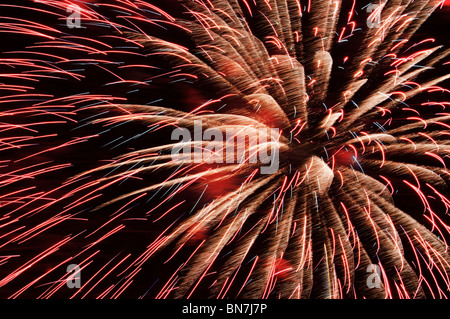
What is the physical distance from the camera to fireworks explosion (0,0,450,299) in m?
3.61

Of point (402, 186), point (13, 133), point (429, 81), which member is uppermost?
point (429, 81)

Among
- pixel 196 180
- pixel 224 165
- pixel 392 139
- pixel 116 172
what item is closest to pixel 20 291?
pixel 116 172

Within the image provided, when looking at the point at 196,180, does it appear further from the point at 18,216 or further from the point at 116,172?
the point at 18,216

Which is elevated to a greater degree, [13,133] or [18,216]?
[13,133]

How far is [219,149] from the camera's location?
357 centimetres

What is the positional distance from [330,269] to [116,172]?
7.41 feet

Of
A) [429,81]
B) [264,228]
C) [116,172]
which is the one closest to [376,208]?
[264,228]

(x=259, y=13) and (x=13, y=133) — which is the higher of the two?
(x=259, y=13)

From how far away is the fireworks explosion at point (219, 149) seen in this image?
142 inches

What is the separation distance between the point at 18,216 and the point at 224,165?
7.01ft

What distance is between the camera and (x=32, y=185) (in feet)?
12.7

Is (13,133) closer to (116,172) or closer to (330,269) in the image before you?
(116,172)

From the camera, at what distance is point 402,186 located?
4.08 m

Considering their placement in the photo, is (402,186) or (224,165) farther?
(402,186)
